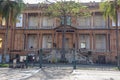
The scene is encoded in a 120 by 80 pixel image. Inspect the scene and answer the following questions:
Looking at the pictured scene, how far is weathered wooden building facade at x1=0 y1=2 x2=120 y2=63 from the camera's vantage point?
1678 inches

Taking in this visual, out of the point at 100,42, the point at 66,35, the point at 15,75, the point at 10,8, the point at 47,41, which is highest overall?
the point at 10,8

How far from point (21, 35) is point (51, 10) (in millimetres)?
11747

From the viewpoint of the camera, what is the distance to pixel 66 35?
145 feet

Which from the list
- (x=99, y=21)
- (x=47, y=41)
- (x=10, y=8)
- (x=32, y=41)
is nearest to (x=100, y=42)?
(x=99, y=21)

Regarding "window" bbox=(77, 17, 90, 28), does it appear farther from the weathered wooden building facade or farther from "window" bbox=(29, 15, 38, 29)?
"window" bbox=(29, 15, 38, 29)

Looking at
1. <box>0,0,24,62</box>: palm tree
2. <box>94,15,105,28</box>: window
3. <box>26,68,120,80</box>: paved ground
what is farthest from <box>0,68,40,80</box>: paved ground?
<box>94,15,105,28</box>: window

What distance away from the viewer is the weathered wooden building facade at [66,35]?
140 ft

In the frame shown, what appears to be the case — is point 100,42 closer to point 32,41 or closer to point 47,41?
point 47,41

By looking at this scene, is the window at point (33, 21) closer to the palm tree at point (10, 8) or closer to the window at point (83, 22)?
the window at point (83, 22)

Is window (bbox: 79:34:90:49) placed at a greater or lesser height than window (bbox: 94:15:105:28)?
lesser

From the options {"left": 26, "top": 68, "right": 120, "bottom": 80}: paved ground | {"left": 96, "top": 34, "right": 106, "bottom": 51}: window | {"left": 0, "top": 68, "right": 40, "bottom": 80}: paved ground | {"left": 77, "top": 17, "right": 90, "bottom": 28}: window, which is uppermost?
{"left": 77, "top": 17, "right": 90, "bottom": 28}: window

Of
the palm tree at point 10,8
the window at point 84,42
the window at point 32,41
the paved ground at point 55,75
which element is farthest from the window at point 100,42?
the paved ground at point 55,75

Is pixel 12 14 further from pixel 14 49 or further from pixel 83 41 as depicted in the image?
pixel 83 41

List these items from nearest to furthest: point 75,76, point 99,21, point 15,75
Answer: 1. point 75,76
2. point 15,75
3. point 99,21
